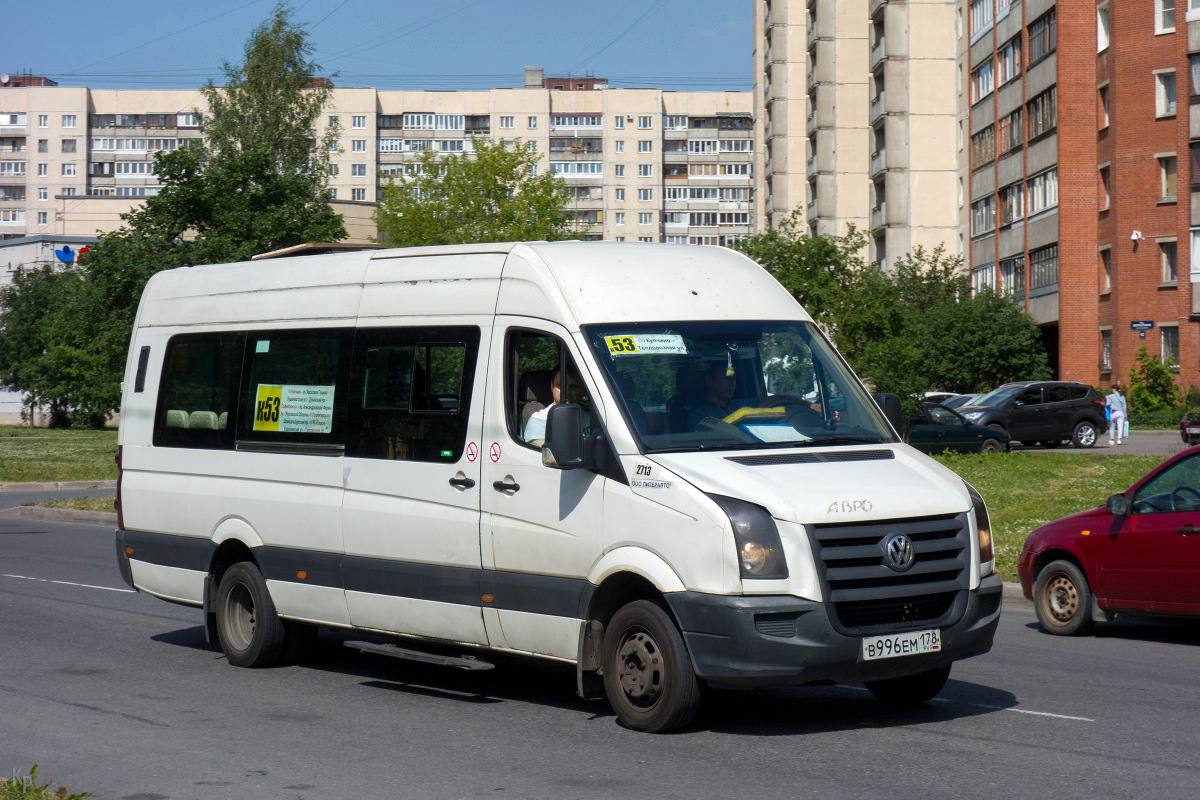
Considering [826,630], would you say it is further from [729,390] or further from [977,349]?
[977,349]

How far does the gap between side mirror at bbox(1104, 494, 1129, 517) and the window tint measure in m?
5.11

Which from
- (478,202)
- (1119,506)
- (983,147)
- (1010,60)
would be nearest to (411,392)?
(1119,506)

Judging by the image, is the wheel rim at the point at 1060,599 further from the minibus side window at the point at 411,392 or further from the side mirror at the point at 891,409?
the minibus side window at the point at 411,392

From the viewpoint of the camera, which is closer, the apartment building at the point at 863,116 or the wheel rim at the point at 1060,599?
the wheel rim at the point at 1060,599

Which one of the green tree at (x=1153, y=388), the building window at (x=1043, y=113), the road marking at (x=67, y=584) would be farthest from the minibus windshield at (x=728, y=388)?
the building window at (x=1043, y=113)

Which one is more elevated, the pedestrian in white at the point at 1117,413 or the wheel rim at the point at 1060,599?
the pedestrian in white at the point at 1117,413

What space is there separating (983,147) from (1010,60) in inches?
192

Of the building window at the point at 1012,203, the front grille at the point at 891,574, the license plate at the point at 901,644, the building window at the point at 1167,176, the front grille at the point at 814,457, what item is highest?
the building window at the point at 1012,203

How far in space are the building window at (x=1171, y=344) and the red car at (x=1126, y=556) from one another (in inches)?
1677

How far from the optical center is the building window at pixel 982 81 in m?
64.4

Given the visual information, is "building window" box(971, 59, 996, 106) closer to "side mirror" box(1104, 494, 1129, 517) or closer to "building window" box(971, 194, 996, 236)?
"building window" box(971, 194, 996, 236)

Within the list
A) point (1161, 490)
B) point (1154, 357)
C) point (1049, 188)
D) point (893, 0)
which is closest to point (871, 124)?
point (893, 0)

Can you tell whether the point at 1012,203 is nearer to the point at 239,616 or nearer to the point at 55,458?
the point at 55,458

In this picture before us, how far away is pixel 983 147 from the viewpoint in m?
65.7
